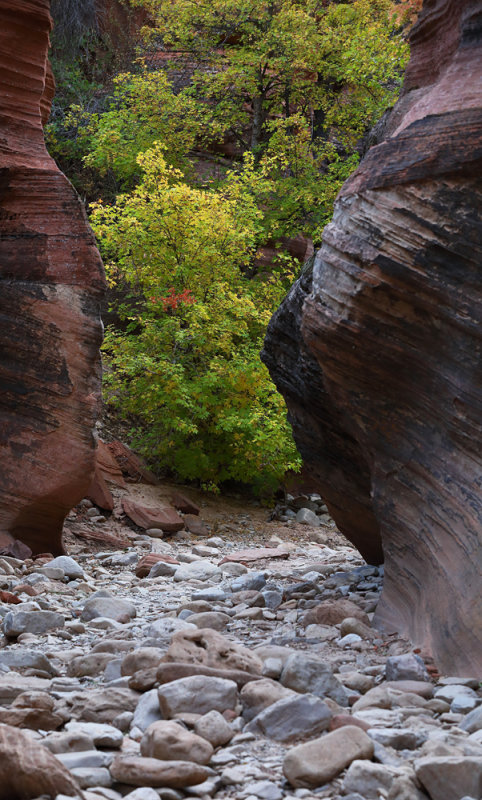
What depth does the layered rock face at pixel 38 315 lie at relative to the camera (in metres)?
8.30

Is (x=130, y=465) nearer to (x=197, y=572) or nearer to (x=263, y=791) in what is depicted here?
(x=197, y=572)

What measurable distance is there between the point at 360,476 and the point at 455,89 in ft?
11.3

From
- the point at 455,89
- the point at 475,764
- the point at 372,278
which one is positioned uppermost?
the point at 455,89

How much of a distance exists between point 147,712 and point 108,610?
2507mm

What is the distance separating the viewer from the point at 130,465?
13500mm

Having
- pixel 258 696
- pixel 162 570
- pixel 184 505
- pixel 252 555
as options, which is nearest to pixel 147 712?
pixel 258 696

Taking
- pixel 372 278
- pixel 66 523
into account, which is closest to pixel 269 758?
pixel 372 278

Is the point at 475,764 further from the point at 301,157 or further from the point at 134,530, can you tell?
the point at 301,157

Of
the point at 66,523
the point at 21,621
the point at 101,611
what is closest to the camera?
the point at 21,621

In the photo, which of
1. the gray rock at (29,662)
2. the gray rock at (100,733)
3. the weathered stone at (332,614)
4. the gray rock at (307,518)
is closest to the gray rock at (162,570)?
the weathered stone at (332,614)

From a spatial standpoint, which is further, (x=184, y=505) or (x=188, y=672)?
(x=184, y=505)

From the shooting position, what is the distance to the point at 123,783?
268 centimetres

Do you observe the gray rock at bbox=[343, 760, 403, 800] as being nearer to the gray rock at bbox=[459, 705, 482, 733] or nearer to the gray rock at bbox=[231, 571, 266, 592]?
the gray rock at bbox=[459, 705, 482, 733]

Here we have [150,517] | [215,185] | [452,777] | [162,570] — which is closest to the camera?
[452,777]
